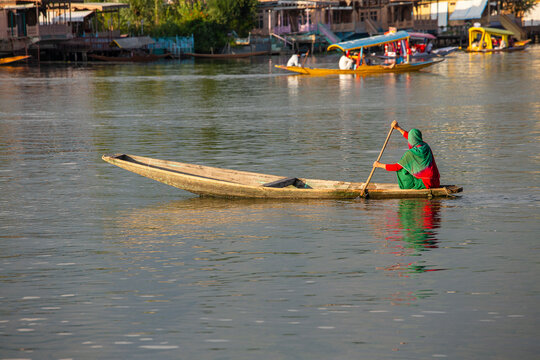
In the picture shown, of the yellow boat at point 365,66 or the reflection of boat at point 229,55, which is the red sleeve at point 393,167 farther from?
the reflection of boat at point 229,55

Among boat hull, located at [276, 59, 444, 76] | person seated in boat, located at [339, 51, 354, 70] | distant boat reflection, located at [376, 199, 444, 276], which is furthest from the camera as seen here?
boat hull, located at [276, 59, 444, 76]

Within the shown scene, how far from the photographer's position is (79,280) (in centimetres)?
970

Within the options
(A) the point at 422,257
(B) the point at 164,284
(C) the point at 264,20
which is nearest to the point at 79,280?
(B) the point at 164,284

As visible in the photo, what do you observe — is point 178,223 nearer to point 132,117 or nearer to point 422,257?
point 422,257

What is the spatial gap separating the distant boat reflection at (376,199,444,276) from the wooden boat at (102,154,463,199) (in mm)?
239

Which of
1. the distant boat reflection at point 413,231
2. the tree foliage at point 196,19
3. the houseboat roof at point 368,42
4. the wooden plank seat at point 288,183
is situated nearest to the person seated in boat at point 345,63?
the houseboat roof at point 368,42

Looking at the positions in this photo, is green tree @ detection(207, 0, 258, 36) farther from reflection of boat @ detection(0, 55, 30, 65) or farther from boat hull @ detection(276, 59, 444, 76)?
boat hull @ detection(276, 59, 444, 76)

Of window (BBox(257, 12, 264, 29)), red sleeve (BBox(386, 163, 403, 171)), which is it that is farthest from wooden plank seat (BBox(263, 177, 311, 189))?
window (BBox(257, 12, 264, 29))

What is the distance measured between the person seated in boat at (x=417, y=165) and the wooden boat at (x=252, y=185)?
0.53 feet

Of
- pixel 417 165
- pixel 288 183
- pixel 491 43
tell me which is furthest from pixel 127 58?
pixel 417 165

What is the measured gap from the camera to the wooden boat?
1354cm

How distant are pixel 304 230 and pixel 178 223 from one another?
1.92 meters

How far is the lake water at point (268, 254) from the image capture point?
784 cm

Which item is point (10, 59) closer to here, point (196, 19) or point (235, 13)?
point (196, 19)
